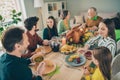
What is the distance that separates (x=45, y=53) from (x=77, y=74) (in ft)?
2.09

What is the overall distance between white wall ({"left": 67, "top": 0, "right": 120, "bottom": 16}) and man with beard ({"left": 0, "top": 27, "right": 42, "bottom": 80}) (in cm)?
354

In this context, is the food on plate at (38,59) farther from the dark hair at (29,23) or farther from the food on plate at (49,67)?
the dark hair at (29,23)

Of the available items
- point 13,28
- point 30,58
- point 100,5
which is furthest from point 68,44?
point 100,5

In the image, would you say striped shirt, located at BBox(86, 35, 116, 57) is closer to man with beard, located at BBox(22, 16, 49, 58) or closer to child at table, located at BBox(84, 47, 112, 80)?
child at table, located at BBox(84, 47, 112, 80)

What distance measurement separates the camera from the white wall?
4.47 meters

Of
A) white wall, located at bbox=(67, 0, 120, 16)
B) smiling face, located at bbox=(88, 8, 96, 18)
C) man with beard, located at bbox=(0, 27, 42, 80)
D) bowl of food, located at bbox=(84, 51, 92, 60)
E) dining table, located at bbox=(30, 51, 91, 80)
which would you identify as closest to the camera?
man with beard, located at bbox=(0, 27, 42, 80)

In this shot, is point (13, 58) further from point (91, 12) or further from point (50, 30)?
point (91, 12)

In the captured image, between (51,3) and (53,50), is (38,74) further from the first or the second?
(51,3)

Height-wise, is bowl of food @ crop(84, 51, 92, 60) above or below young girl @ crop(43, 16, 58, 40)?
below

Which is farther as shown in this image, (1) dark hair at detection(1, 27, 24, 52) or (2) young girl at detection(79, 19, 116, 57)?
(2) young girl at detection(79, 19, 116, 57)

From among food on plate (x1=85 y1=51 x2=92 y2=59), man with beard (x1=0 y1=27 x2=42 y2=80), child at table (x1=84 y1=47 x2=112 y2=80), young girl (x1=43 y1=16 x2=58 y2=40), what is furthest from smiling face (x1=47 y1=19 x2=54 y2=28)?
child at table (x1=84 y1=47 x2=112 y2=80)

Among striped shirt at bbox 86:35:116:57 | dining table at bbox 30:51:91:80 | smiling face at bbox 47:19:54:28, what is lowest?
dining table at bbox 30:51:91:80

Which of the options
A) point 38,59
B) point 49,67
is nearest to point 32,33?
point 38,59

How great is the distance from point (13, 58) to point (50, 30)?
5.05 ft
